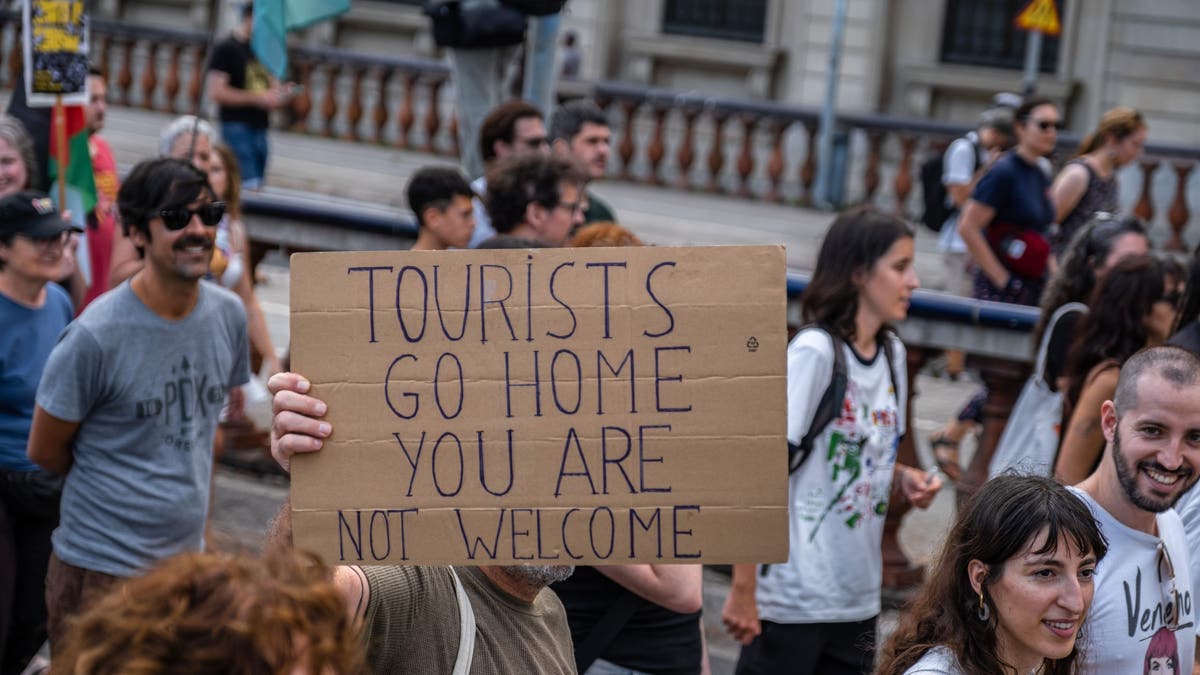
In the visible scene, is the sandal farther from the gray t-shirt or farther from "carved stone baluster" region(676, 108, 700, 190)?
"carved stone baluster" region(676, 108, 700, 190)

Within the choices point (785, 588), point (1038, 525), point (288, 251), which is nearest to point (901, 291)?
point (785, 588)

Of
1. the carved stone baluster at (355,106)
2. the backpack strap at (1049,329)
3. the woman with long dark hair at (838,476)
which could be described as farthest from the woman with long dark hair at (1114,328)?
the carved stone baluster at (355,106)

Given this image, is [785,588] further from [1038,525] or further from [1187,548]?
[1038,525]

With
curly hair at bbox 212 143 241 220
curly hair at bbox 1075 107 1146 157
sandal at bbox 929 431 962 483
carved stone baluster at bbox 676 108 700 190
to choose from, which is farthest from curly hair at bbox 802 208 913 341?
carved stone baluster at bbox 676 108 700 190

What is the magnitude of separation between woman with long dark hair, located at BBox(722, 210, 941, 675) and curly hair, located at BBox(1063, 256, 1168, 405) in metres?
0.56

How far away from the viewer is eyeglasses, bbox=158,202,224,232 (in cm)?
451

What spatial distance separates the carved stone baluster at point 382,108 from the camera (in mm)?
20172

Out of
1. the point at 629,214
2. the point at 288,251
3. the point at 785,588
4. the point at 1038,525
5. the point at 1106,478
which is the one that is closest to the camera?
the point at 1038,525

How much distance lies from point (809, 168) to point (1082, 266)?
14593 millimetres

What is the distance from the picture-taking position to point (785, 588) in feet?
14.6

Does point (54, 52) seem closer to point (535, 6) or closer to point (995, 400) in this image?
point (535, 6)

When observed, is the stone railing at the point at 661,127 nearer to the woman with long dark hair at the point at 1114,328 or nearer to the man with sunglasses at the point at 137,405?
the woman with long dark hair at the point at 1114,328

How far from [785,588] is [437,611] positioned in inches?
71.4

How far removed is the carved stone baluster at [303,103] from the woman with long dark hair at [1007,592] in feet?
60.8
